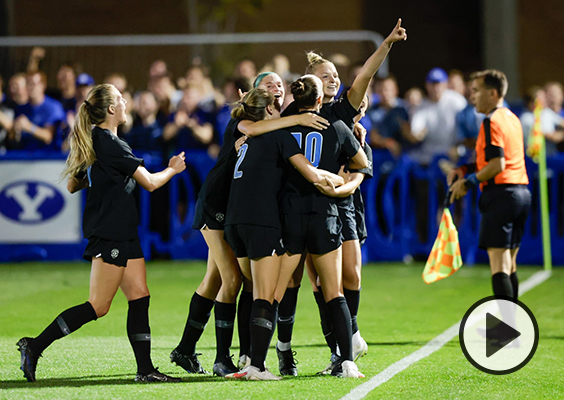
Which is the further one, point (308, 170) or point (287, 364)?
point (287, 364)

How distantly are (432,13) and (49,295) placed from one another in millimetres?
12071

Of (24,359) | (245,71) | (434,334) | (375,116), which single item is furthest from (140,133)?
(24,359)

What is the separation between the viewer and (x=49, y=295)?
1051 centimetres

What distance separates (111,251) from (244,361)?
1.27 m

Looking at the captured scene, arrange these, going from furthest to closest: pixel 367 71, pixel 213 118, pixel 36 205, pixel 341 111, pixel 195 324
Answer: pixel 213 118, pixel 36 205, pixel 195 324, pixel 341 111, pixel 367 71

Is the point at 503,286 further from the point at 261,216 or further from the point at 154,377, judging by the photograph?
the point at 154,377

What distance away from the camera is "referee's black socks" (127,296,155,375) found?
600 centimetres

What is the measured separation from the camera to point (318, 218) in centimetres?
602

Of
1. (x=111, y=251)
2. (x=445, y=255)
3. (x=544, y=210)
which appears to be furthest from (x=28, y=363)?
(x=544, y=210)

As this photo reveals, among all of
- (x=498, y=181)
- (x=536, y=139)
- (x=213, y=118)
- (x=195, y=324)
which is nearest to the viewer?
(x=195, y=324)

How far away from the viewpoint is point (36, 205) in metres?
13.2

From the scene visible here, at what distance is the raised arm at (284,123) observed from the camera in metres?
5.99
